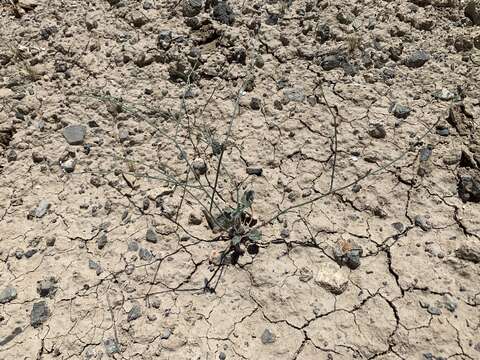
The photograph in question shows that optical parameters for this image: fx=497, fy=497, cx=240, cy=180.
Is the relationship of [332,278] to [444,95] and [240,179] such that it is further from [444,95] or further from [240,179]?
[444,95]

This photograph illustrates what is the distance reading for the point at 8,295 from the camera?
8.33 feet

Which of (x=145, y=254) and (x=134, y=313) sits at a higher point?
(x=145, y=254)

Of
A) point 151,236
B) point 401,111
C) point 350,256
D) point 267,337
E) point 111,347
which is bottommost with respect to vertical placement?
point 111,347

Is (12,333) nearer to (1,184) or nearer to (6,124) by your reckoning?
(1,184)

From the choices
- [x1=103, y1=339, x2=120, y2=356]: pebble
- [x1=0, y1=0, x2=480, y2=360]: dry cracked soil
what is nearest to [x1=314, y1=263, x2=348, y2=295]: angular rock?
[x1=0, y1=0, x2=480, y2=360]: dry cracked soil

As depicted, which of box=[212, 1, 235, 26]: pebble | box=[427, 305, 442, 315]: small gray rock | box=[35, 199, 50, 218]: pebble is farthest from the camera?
box=[212, 1, 235, 26]: pebble

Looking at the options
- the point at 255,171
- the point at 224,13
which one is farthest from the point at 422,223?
the point at 224,13

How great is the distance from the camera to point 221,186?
110 inches

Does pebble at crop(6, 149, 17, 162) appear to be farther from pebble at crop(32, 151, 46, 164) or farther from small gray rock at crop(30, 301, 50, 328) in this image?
small gray rock at crop(30, 301, 50, 328)

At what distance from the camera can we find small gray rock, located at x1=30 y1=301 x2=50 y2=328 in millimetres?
2465

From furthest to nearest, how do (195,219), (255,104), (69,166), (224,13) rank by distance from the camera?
(224,13) → (255,104) → (69,166) → (195,219)

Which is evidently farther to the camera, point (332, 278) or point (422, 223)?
point (422, 223)

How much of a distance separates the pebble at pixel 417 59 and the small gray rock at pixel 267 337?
1799 millimetres

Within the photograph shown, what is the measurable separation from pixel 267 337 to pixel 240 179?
0.88m
